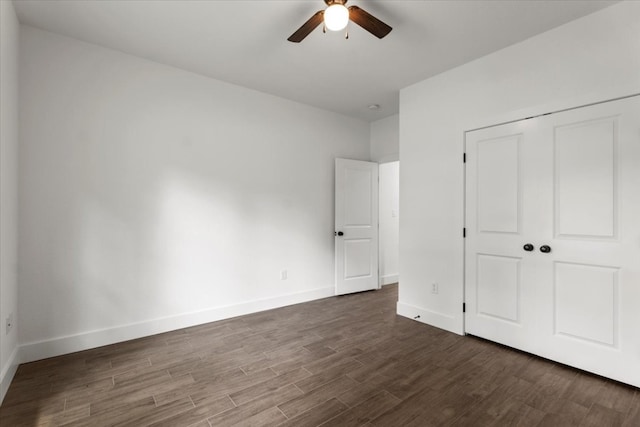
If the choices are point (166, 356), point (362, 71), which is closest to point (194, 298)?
point (166, 356)

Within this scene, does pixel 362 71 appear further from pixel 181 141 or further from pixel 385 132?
pixel 181 141

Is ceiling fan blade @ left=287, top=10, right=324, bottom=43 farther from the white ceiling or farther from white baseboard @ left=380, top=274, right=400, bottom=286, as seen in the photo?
white baseboard @ left=380, top=274, right=400, bottom=286

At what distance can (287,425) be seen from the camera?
1.77 meters

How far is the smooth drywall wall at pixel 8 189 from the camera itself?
6.76 ft

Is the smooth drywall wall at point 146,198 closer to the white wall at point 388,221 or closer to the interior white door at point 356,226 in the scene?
the interior white door at point 356,226

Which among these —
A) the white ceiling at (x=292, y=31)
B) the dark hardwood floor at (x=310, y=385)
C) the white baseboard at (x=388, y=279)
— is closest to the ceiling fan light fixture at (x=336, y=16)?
the white ceiling at (x=292, y=31)

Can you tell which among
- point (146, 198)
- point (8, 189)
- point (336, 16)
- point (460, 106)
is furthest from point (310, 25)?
point (8, 189)

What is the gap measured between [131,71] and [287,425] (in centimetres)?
346

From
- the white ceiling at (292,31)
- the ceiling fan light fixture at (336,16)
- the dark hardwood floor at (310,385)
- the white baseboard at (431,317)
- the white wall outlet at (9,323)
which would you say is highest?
the white ceiling at (292,31)

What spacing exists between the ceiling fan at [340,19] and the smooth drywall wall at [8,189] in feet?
6.89

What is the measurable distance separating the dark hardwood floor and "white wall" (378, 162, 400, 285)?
7.54 feet

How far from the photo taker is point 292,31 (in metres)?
2.65

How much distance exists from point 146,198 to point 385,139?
3626 mm

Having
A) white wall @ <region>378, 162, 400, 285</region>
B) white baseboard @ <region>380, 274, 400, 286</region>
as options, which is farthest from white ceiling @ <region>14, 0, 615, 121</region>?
white baseboard @ <region>380, 274, 400, 286</region>
